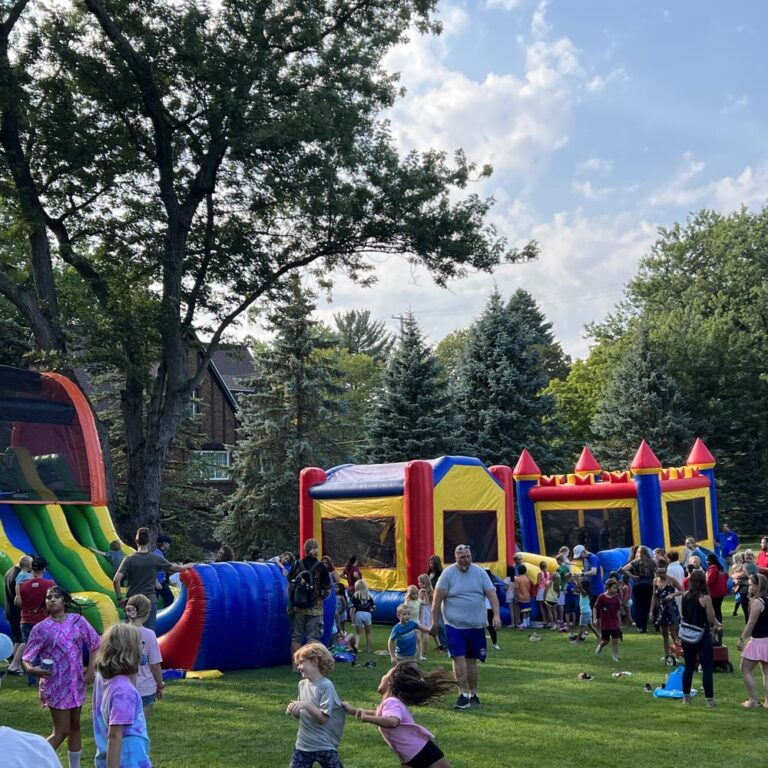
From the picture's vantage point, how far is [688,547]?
61.5 feet

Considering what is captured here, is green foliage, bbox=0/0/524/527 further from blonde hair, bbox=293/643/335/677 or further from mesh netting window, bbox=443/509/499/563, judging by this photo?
blonde hair, bbox=293/643/335/677

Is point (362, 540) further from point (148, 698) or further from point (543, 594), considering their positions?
point (148, 698)

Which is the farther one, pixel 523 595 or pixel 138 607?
pixel 523 595

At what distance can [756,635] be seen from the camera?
9.53m

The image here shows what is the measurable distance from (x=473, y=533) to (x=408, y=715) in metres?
13.7

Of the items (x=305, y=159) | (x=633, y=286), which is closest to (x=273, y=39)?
(x=305, y=159)

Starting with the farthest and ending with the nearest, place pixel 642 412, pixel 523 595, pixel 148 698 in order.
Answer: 1. pixel 642 412
2. pixel 523 595
3. pixel 148 698

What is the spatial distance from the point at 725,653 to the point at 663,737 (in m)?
3.93

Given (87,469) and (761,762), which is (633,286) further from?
(761,762)

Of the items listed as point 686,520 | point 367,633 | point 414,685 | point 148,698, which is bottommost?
point 367,633

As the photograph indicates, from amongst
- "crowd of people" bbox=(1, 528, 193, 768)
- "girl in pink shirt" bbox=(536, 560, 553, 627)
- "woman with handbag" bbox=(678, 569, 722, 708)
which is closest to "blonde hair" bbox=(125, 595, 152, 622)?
"crowd of people" bbox=(1, 528, 193, 768)

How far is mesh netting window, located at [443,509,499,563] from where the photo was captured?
18.5m

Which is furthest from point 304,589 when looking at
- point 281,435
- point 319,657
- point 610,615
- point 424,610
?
point 281,435

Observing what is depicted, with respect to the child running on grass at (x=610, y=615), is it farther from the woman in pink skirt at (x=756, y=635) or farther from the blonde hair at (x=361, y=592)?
the blonde hair at (x=361, y=592)
